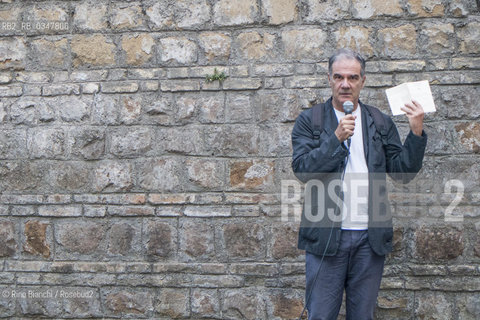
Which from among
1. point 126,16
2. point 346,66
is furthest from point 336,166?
point 126,16

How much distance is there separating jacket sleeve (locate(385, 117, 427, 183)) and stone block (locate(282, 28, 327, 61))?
1212 millimetres

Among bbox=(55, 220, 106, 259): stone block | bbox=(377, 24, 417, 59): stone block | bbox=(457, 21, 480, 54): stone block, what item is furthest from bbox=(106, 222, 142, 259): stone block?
bbox=(457, 21, 480, 54): stone block

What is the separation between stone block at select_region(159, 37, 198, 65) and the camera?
4.46 meters

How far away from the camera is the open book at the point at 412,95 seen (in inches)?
125

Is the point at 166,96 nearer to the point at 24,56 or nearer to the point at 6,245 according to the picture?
the point at 24,56

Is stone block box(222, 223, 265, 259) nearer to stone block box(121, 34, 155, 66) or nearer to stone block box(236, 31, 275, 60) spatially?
stone block box(236, 31, 275, 60)

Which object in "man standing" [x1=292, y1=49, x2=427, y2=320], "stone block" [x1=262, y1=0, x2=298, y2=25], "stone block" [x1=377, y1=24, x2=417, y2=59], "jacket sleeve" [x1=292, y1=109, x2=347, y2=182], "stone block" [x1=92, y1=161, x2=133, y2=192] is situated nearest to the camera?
"jacket sleeve" [x1=292, y1=109, x2=347, y2=182]

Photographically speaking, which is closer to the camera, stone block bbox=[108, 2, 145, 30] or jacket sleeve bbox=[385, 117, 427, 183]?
jacket sleeve bbox=[385, 117, 427, 183]

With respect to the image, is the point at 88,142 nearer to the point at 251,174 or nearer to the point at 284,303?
the point at 251,174

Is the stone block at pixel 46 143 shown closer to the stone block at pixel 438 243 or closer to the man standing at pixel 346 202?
the man standing at pixel 346 202

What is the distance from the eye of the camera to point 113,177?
4.50 metres

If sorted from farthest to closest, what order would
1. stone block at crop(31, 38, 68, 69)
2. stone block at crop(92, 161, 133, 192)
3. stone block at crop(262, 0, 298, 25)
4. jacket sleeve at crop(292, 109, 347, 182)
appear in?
stone block at crop(31, 38, 68, 69)
stone block at crop(92, 161, 133, 192)
stone block at crop(262, 0, 298, 25)
jacket sleeve at crop(292, 109, 347, 182)

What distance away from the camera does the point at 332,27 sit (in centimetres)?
436

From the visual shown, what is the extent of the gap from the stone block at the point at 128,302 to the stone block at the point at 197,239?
476 millimetres
